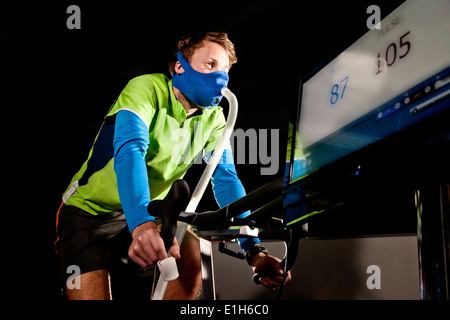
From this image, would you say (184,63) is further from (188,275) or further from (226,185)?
(188,275)

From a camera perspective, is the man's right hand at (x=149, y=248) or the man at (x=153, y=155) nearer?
the man's right hand at (x=149, y=248)

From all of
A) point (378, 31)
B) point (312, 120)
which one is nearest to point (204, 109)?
point (312, 120)

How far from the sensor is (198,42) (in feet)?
4.91

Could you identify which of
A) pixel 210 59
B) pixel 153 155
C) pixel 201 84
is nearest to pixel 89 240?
pixel 153 155

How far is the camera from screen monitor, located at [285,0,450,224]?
0.52 m

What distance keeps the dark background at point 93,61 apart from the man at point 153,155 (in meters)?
0.85

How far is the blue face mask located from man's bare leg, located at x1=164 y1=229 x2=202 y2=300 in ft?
1.62

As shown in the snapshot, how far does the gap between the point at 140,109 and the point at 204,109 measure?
0.31 meters

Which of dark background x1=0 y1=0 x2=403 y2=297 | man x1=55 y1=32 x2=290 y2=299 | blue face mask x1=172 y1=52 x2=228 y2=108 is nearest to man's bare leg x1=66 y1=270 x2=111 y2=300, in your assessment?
man x1=55 y1=32 x2=290 y2=299

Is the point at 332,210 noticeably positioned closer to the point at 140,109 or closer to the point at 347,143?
the point at 347,143

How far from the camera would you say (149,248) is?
85 centimetres

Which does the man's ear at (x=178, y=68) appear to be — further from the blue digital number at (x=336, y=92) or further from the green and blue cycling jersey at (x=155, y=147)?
the blue digital number at (x=336, y=92)

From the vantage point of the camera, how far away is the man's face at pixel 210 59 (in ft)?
4.58

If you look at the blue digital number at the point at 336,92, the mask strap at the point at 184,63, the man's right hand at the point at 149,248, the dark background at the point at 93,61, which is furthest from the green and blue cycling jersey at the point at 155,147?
the dark background at the point at 93,61
